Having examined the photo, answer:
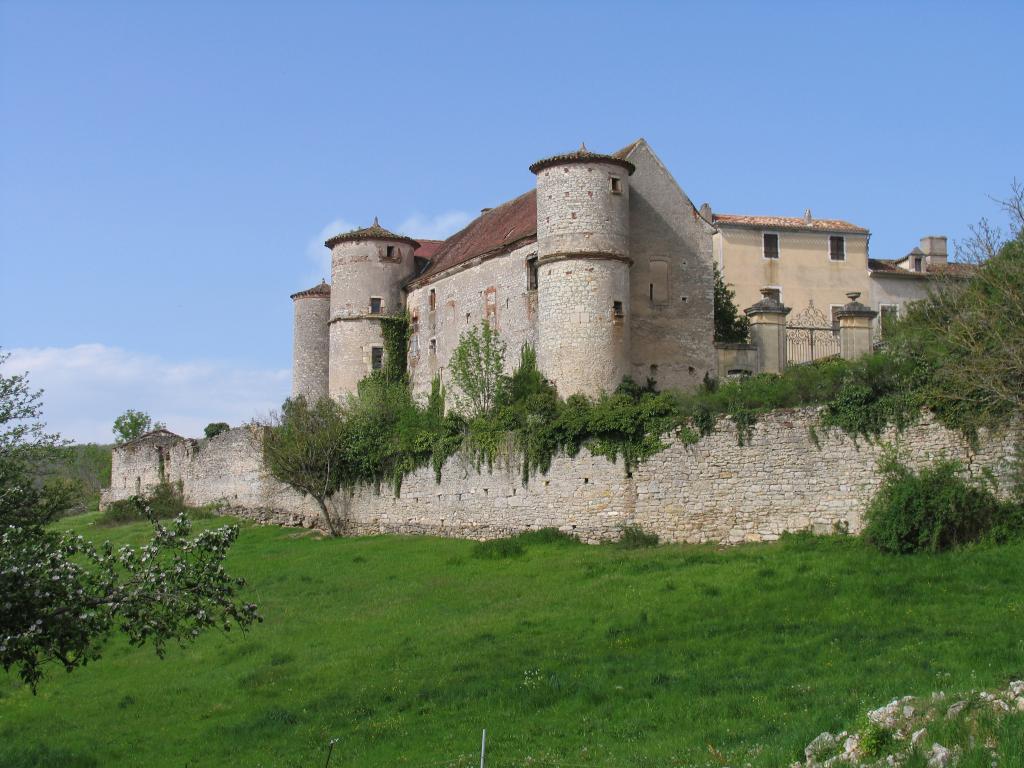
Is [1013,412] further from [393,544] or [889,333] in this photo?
[393,544]

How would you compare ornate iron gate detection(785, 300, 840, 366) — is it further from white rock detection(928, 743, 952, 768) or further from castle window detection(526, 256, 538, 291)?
white rock detection(928, 743, 952, 768)

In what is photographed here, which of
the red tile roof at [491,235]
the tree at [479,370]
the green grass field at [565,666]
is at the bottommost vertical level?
the green grass field at [565,666]

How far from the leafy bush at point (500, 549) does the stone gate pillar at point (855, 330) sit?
11952 mm

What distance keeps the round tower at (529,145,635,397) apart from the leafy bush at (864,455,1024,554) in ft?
38.4

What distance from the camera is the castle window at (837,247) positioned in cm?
5272

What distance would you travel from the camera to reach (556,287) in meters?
35.9

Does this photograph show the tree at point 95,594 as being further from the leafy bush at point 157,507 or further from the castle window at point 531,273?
the leafy bush at point 157,507

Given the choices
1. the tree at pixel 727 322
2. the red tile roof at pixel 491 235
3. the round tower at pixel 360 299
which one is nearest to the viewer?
the red tile roof at pixel 491 235

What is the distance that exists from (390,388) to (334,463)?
3.93 meters

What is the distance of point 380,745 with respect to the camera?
55.0 feet

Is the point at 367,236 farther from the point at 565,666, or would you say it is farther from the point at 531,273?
the point at 565,666

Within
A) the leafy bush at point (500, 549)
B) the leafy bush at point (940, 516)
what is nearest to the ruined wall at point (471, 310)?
the leafy bush at point (500, 549)

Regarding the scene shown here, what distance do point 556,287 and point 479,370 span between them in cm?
529

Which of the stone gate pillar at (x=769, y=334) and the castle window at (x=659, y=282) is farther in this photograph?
the castle window at (x=659, y=282)
